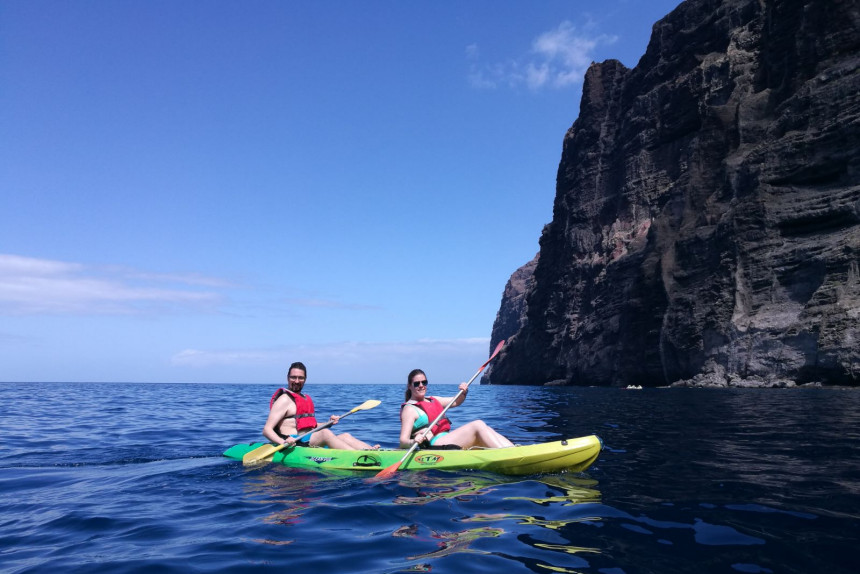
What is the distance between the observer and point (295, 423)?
9383mm

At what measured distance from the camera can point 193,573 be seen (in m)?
3.81

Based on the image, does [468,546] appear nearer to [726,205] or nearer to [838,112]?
[838,112]

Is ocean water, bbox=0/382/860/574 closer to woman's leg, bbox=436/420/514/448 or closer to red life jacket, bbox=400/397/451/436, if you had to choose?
woman's leg, bbox=436/420/514/448

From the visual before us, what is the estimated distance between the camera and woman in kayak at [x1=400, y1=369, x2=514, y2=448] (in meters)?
7.73

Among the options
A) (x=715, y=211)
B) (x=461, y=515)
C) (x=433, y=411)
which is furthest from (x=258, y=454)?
(x=715, y=211)

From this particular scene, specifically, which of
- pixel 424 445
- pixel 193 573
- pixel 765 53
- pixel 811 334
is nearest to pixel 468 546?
pixel 193 573

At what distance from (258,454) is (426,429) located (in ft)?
10.0

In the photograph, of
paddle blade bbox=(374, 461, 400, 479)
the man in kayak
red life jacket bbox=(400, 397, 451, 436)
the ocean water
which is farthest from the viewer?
the man in kayak

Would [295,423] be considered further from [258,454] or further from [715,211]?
[715,211]

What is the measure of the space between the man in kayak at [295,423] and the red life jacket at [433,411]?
131 centimetres

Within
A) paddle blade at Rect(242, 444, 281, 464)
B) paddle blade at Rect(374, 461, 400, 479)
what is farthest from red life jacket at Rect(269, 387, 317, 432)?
paddle blade at Rect(374, 461, 400, 479)

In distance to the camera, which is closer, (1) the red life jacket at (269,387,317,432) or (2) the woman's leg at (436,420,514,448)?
(2) the woman's leg at (436,420,514,448)

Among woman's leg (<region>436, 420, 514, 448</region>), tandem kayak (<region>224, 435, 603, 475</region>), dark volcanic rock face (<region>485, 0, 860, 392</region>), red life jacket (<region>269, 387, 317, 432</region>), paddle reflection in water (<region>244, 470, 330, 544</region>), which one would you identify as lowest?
paddle reflection in water (<region>244, 470, 330, 544</region>)

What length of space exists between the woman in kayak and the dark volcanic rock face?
93.9 ft
